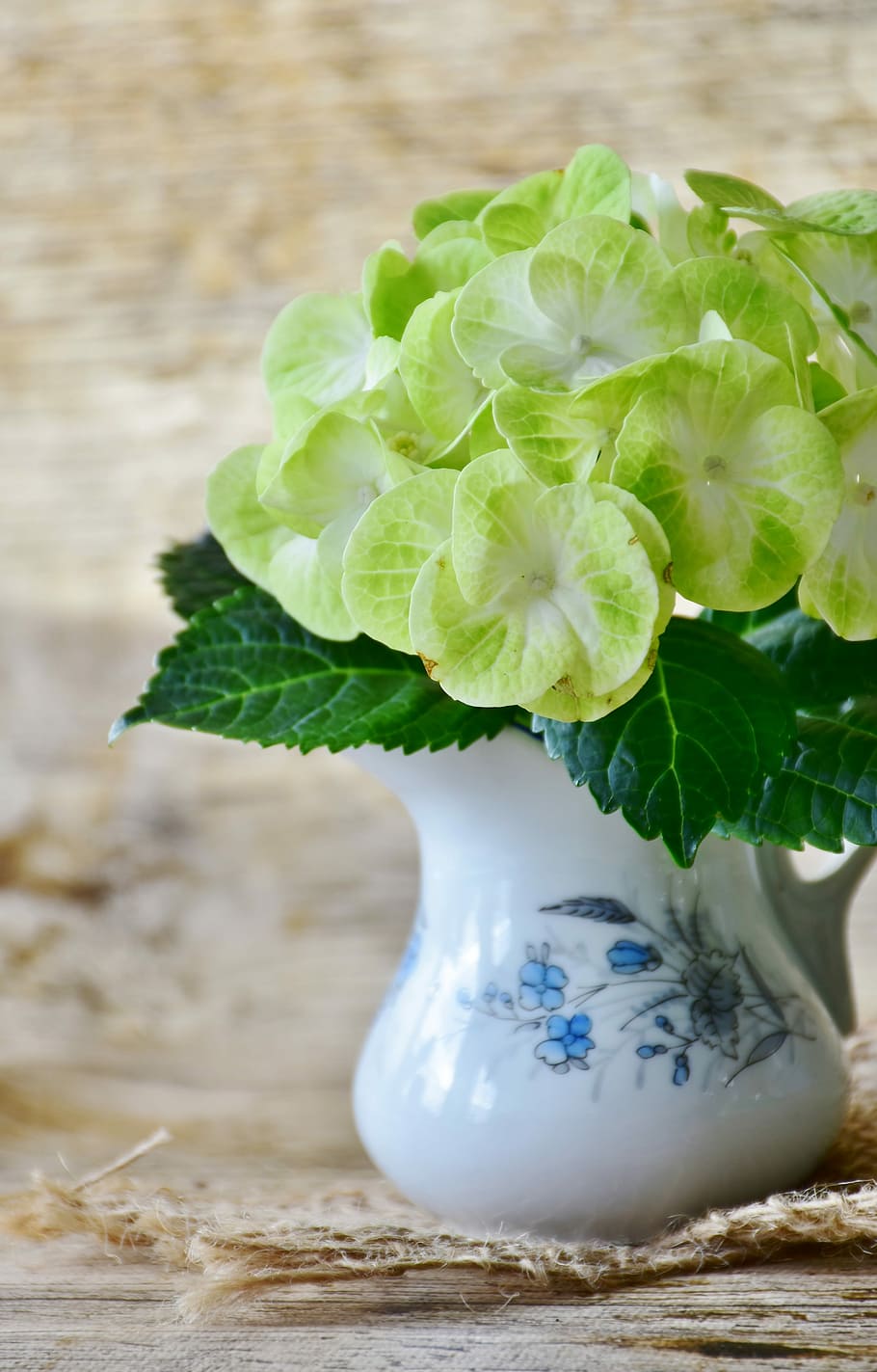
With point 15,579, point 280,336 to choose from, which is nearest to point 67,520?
point 15,579

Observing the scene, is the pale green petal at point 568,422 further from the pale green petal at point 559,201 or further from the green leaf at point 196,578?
the green leaf at point 196,578

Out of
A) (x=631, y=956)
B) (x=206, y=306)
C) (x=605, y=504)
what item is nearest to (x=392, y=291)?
(x=605, y=504)

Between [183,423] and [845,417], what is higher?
[183,423]

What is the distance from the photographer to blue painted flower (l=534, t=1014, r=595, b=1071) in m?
0.46

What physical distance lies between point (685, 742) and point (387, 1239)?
8.0 inches

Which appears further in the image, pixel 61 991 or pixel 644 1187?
pixel 61 991

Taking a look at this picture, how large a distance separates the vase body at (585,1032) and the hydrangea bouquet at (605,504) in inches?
2.0

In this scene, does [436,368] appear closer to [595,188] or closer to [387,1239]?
[595,188]

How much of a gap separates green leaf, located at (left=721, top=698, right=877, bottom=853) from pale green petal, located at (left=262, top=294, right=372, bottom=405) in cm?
19

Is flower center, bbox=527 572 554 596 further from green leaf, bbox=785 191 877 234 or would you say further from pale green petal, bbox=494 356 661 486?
green leaf, bbox=785 191 877 234

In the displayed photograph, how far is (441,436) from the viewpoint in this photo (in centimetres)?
41

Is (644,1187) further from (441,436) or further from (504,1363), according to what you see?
(441,436)

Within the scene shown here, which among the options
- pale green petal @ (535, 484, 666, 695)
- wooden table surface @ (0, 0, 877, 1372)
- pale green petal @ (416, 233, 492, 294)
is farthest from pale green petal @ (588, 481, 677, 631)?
wooden table surface @ (0, 0, 877, 1372)

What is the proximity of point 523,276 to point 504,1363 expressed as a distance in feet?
0.98
